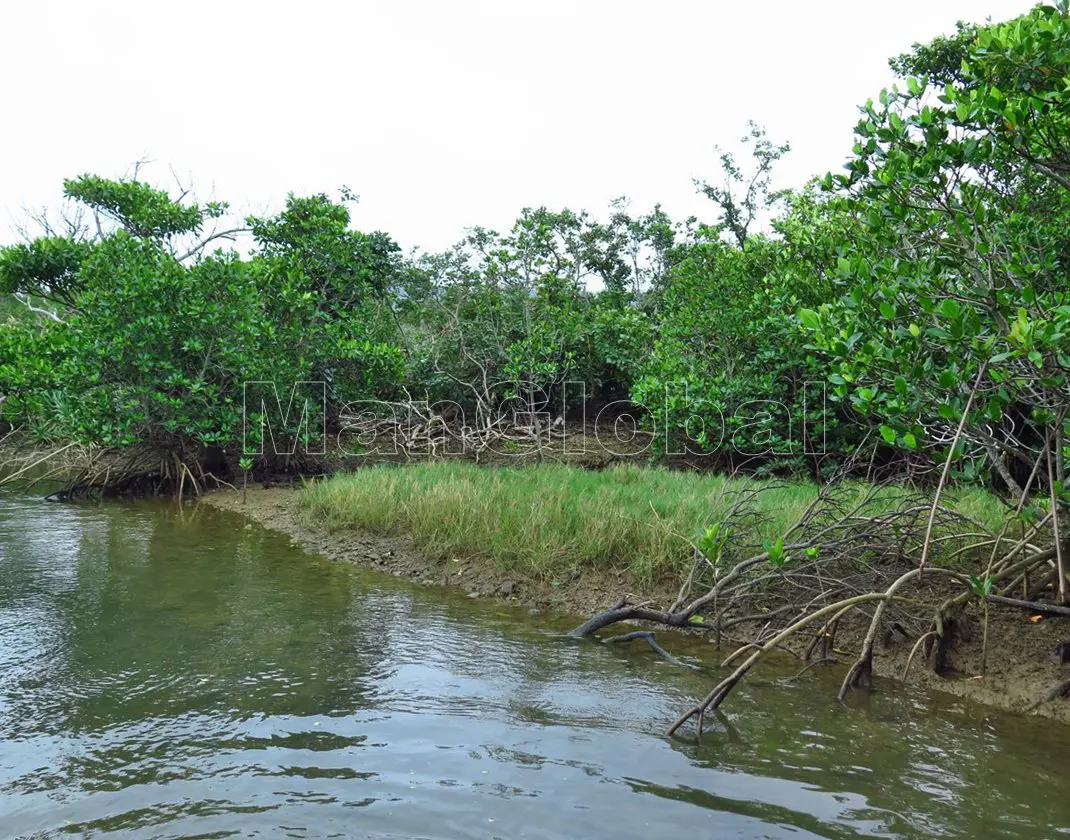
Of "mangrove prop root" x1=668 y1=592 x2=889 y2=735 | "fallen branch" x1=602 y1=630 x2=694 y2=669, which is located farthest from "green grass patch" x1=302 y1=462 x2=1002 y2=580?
"mangrove prop root" x1=668 y1=592 x2=889 y2=735

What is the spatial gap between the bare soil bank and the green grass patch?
15cm

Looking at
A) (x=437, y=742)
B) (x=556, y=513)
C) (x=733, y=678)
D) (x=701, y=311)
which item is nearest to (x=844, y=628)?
(x=733, y=678)

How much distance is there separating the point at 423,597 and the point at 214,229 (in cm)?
1064

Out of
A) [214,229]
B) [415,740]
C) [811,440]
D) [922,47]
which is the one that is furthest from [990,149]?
[214,229]

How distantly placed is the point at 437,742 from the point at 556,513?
3.90 m

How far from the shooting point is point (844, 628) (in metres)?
5.99

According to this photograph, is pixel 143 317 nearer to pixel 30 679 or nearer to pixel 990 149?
pixel 30 679

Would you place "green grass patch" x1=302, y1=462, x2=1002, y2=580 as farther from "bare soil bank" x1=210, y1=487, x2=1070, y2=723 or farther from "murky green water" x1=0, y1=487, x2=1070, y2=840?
"murky green water" x1=0, y1=487, x2=1070, y2=840

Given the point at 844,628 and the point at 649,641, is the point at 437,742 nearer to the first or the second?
the point at 649,641

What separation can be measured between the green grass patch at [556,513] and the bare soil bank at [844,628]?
155mm

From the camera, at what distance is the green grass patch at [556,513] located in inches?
280

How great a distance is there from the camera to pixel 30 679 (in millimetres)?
4887

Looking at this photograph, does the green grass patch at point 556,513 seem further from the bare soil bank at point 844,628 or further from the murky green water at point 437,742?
the murky green water at point 437,742

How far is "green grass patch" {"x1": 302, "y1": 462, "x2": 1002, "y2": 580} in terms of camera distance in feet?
23.3
